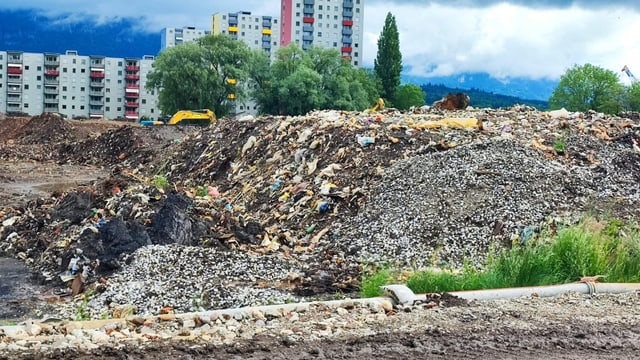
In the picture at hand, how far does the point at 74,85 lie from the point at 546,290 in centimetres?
9217

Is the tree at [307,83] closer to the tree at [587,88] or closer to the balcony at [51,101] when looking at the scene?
the tree at [587,88]

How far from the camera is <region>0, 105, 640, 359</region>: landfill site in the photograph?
4.80 meters

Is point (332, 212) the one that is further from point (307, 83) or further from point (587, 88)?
point (587, 88)

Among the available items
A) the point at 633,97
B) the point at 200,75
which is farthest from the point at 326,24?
the point at 200,75

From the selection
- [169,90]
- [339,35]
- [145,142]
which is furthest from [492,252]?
[339,35]

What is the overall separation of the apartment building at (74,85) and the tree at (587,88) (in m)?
48.1

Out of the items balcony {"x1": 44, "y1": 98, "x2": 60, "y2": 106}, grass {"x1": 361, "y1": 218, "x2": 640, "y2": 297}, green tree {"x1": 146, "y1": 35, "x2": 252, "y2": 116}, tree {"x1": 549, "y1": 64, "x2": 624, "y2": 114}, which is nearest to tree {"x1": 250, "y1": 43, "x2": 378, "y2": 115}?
green tree {"x1": 146, "y1": 35, "x2": 252, "y2": 116}

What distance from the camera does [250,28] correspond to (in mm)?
108688

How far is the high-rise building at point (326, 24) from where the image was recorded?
4045 inches

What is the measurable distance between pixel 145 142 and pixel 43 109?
69.8 m

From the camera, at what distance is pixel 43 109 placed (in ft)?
298

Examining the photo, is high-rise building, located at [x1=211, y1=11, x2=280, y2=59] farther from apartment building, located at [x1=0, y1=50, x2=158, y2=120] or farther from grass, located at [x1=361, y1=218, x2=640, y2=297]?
grass, located at [x1=361, y1=218, x2=640, y2=297]

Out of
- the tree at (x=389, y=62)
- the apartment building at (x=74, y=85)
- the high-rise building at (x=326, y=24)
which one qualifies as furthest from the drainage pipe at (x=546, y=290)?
the high-rise building at (x=326, y=24)

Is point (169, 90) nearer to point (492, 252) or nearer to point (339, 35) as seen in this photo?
point (492, 252)
